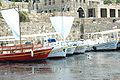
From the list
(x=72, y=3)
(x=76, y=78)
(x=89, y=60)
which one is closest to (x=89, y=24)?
(x=72, y=3)

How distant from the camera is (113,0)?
12044 cm

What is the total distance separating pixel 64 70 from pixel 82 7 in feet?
190

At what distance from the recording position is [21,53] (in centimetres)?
5303

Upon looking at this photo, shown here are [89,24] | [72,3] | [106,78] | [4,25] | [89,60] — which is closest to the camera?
[106,78]

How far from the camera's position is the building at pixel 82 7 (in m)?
101

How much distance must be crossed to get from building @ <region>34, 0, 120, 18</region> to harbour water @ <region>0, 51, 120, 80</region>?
44139mm

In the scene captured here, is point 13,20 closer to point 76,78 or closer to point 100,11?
point 76,78

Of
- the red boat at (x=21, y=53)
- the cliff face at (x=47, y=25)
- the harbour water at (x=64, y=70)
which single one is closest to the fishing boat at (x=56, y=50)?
the harbour water at (x=64, y=70)

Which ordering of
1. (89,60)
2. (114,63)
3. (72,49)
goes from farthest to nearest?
(72,49) → (89,60) → (114,63)

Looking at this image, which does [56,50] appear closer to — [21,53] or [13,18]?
[21,53]

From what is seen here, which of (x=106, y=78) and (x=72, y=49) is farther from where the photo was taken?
(x=72, y=49)

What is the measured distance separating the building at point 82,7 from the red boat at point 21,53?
45996mm

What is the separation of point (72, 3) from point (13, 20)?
46807 millimetres

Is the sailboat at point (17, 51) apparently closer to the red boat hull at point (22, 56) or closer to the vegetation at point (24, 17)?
the red boat hull at point (22, 56)
